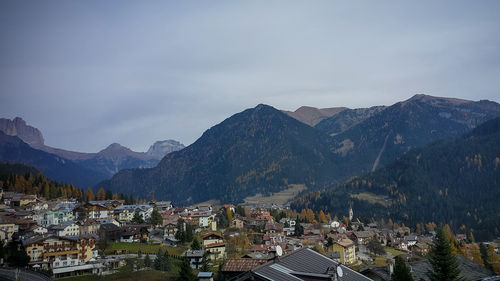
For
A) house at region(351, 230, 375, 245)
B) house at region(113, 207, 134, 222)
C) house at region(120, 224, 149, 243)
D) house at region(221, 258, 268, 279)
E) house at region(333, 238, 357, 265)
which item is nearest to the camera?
house at region(221, 258, 268, 279)

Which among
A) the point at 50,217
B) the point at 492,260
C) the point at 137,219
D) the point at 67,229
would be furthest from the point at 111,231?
the point at 492,260

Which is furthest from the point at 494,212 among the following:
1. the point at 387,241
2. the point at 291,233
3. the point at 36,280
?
the point at 36,280

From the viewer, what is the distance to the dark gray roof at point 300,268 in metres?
21.7

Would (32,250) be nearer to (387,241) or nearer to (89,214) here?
(89,214)

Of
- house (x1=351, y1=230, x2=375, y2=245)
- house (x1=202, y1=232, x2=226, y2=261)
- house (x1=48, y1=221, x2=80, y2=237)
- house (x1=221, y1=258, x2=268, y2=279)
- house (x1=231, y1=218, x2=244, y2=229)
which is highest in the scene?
house (x1=221, y1=258, x2=268, y2=279)

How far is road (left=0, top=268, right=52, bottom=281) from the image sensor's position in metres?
49.9

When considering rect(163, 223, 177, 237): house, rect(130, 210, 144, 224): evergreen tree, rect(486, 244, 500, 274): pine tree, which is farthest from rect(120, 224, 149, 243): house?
rect(486, 244, 500, 274): pine tree

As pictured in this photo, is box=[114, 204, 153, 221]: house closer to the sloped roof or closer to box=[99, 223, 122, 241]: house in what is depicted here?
box=[99, 223, 122, 241]: house

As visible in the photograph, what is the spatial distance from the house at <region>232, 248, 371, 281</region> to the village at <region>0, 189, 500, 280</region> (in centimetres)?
115

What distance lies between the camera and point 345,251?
85.2 meters

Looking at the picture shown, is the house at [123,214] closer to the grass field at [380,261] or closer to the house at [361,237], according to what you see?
the house at [361,237]

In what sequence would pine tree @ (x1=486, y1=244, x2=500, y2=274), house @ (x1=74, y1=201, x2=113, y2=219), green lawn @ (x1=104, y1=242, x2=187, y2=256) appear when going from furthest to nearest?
1. house @ (x1=74, y1=201, x2=113, y2=219)
2. green lawn @ (x1=104, y1=242, x2=187, y2=256)
3. pine tree @ (x1=486, y1=244, x2=500, y2=274)

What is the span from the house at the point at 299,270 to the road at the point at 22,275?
41.5m

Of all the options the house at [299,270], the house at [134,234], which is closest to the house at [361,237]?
the house at [134,234]
